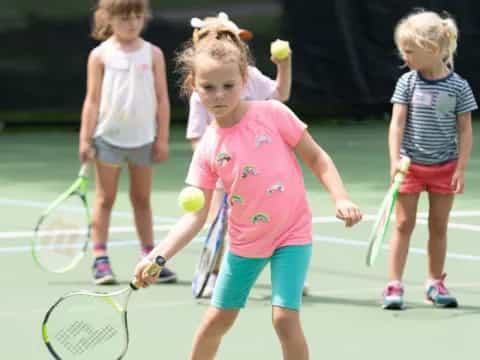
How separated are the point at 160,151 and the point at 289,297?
239cm

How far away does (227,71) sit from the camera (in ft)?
13.5

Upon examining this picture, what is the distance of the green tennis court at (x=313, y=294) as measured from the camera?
516 centimetres

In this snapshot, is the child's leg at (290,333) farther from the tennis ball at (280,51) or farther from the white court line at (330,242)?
the white court line at (330,242)

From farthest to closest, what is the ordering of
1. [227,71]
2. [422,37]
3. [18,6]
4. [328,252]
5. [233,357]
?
[18,6] → [328,252] → [422,37] → [233,357] → [227,71]

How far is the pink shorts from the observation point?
588 cm

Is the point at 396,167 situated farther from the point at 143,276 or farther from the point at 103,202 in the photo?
the point at 143,276

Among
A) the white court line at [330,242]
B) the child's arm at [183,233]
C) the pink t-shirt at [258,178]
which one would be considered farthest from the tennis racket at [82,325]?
the white court line at [330,242]

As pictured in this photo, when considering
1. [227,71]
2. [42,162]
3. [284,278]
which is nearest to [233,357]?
[284,278]

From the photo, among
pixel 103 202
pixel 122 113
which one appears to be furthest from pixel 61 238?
pixel 122 113

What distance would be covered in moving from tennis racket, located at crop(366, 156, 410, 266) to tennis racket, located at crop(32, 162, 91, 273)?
1556mm

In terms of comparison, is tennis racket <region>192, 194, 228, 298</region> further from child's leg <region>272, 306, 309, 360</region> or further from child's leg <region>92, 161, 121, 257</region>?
child's leg <region>272, 306, 309, 360</region>

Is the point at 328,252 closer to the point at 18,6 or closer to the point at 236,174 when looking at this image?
the point at 236,174

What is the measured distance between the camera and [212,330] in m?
4.29

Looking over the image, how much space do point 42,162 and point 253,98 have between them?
5.63m
